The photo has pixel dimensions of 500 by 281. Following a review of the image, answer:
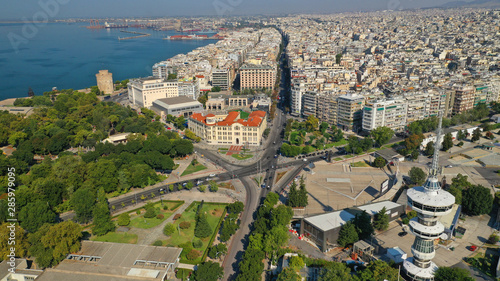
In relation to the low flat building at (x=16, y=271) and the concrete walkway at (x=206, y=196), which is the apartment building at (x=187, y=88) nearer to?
the concrete walkway at (x=206, y=196)

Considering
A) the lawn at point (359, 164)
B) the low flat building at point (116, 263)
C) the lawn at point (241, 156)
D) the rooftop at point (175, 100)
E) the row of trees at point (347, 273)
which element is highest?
Answer: the rooftop at point (175, 100)

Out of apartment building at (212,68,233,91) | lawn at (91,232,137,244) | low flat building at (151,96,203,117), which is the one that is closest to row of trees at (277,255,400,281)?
lawn at (91,232,137,244)

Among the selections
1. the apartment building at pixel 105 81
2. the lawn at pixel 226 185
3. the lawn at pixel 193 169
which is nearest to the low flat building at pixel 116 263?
the lawn at pixel 226 185

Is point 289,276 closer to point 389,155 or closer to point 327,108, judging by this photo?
point 389,155

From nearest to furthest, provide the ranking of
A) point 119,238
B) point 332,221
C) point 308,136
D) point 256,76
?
point 332,221 → point 119,238 → point 308,136 → point 256,76

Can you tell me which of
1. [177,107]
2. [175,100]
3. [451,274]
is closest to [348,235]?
[451,274]

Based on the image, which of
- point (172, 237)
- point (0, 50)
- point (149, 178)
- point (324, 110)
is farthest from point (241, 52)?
point (0, 50)
